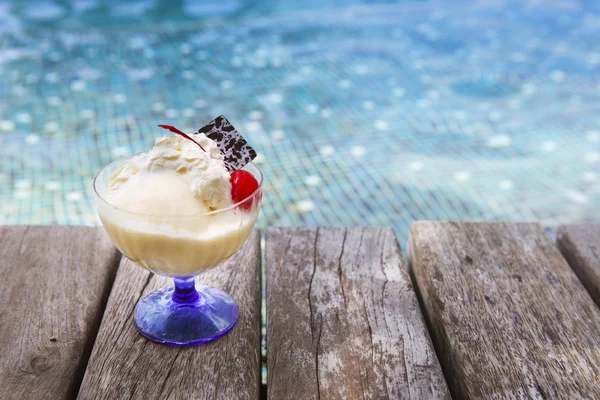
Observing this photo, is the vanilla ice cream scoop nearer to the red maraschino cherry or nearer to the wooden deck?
the red maraschino cherry

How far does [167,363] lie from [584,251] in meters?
0.82

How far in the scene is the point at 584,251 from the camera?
1.19 m

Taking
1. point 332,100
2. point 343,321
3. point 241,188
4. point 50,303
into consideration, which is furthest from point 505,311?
point 332,100

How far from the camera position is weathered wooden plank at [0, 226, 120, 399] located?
0.85 metres

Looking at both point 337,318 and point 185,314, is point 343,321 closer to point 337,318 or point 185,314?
point 337,318

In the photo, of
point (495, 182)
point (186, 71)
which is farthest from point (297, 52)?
point (495, 182)

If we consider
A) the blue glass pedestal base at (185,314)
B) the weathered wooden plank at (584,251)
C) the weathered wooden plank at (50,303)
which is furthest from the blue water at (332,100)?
the blue glass pedestal base at (185,314)

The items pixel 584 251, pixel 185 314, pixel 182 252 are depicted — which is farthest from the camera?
pixel 584 251

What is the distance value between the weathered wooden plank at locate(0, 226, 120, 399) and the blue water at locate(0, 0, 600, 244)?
52.3 inches

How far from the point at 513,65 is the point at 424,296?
3.52m

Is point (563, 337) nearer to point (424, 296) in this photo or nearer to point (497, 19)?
point (424, 296)

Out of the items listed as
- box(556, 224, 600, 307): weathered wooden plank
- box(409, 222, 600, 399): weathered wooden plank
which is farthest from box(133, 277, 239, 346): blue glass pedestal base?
box(556, 224, 600, 307): weathered wooden plank

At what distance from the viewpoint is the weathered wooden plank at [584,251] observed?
1.13 m

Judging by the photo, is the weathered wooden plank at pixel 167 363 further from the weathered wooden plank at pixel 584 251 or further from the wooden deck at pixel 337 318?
the weathered wooden plank at pixel 584 251
